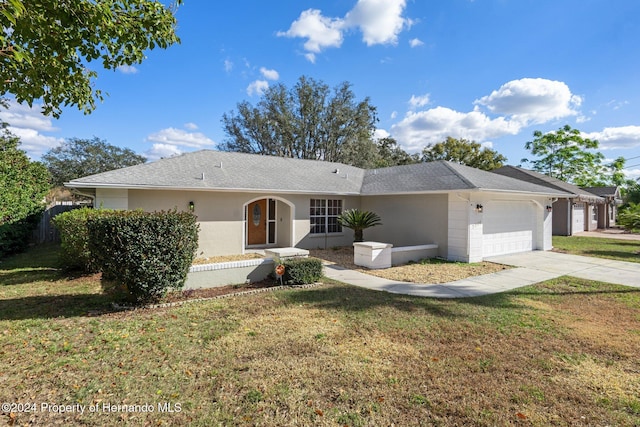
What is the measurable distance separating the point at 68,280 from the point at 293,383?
768cm

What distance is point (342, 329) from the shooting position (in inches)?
201

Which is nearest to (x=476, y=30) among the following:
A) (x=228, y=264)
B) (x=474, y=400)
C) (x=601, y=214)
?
(x=228, y=264)

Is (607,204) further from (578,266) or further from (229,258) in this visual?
(229,258)

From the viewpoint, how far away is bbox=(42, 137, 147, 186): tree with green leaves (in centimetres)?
3412

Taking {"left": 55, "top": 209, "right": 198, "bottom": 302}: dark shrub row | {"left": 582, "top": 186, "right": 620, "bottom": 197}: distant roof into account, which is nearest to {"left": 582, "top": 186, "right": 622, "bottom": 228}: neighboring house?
{"left": 582, "top": 186, "right": 620, "bottom": 197}: distant roof

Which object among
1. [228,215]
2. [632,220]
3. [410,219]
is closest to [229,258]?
[228,215]

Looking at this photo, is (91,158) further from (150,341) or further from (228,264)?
(150,341)

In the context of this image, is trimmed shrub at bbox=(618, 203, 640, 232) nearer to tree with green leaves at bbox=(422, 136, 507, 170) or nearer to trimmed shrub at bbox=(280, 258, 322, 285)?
trimmed shrub at bbox=(280, 258, 322, 285)

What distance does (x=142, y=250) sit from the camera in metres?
5.59

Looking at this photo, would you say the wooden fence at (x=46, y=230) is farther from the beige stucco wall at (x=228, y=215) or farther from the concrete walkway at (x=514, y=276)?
the concrete walkway at (x=514, y=276)

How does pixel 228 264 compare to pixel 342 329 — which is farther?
pixel 228 264

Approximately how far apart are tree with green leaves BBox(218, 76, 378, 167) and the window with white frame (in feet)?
62.7

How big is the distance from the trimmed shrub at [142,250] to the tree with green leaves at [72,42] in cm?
222

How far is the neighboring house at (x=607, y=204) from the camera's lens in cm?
2759
